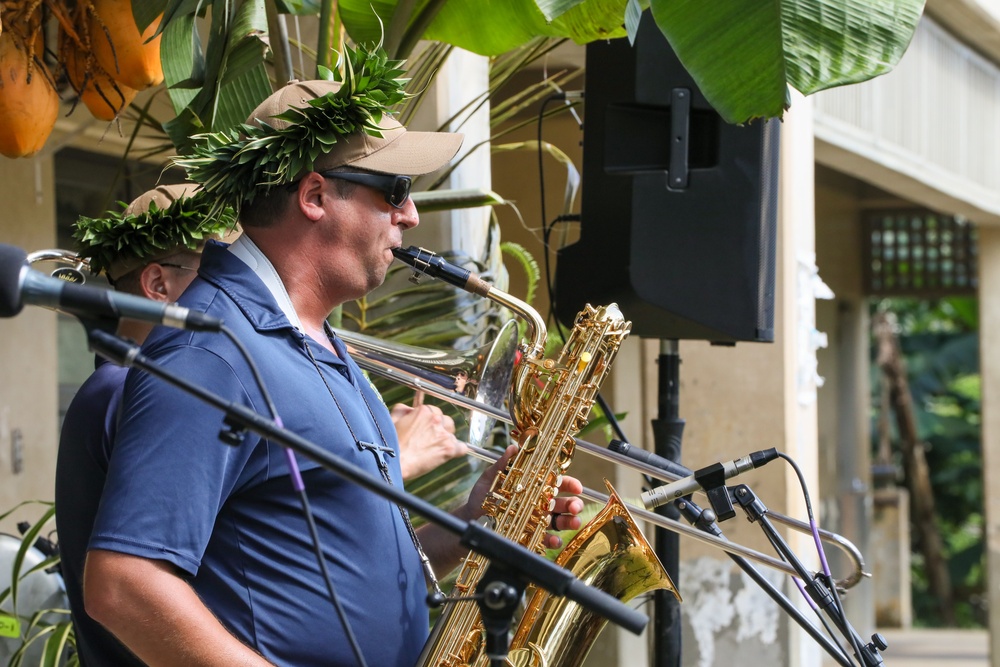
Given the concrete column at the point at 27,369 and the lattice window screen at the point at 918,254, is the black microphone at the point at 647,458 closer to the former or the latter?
the concrete column at the point at 27,369

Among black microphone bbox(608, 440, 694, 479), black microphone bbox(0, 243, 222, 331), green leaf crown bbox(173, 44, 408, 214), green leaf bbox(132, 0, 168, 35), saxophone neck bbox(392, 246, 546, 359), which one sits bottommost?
black microphone bbox(608, 440, 694, 479)

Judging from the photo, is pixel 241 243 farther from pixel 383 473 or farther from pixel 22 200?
pixel 22 200

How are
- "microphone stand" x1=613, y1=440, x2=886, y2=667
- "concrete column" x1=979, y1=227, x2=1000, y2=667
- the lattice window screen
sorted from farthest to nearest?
1. the lattice window screen
2. "concrete column" x1=979, y1=227, x2=1000, y2=667
3. "microphone stand" x1=613, y1=440, x2=886, y2=667

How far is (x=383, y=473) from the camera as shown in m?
2.04

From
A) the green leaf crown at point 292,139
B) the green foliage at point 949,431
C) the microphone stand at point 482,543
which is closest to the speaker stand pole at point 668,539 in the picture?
the green leaf crown at point 292,139

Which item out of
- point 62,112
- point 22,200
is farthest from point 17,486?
point 62,112

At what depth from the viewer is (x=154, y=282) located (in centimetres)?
244

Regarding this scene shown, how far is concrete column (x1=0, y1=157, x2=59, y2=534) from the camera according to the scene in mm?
4641

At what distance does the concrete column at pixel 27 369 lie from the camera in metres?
4.64

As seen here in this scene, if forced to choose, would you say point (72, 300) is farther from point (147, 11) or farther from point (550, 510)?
point (147, 11)

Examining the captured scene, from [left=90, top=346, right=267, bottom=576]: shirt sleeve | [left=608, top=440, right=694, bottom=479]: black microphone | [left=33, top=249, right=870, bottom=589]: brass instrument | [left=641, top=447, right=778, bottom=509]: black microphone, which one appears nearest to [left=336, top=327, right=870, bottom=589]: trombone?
[left=33, top=249, right=870, bottom=589]: brass instrument

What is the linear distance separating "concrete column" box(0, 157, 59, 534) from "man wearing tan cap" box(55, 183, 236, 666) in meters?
2.19

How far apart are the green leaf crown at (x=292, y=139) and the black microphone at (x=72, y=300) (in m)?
0.74

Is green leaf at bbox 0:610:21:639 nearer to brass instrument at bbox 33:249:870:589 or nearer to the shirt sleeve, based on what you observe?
brass instrument at bbox 33:249:870:589
